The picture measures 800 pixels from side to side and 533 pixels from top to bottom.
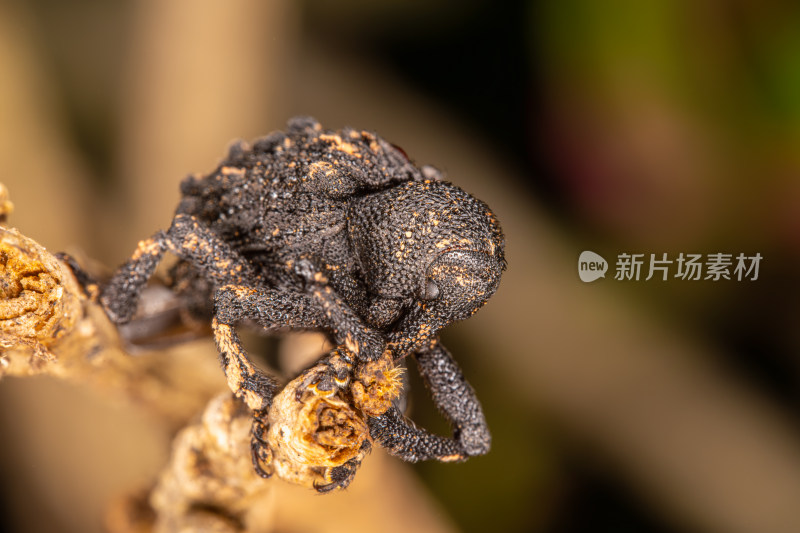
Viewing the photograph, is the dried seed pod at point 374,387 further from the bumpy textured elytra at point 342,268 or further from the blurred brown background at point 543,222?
the blurred brown background at point 543,222

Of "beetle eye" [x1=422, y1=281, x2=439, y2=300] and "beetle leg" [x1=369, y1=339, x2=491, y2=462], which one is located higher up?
"beetle eye" [x1=422, y1=281, x2=439, y2=300]

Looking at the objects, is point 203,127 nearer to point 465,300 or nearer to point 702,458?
point 465,300

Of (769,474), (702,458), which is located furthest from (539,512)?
(769,474)

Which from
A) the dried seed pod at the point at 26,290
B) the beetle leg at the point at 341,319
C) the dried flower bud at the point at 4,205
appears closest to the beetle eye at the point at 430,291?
the beetle leg at the point at 341,319

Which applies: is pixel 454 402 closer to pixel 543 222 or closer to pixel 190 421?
pixel 190 421

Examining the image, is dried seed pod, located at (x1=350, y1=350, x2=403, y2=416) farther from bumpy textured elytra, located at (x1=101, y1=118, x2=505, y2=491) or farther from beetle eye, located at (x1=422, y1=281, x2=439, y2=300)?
beetle eye, located at (x1=422, y1=281, x2=439, y2=300)

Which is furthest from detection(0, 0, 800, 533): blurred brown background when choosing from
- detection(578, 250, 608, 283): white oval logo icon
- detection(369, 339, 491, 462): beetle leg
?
detection(369, 339, 491, 462): beetle leg
